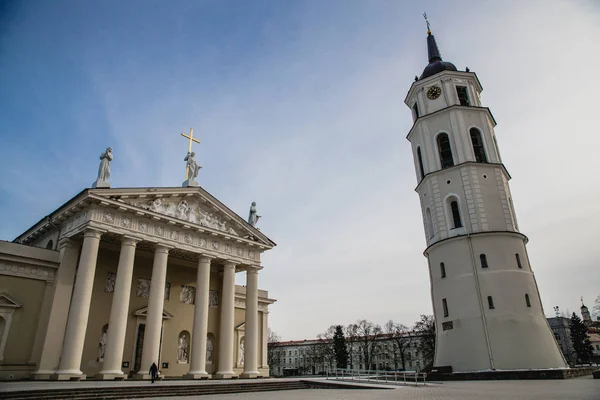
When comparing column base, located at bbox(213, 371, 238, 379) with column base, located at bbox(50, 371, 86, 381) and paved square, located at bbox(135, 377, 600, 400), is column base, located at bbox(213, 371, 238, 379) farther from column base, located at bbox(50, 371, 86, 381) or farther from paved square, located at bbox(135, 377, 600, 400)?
paved square, located at bbox(135, 377, 600, 400)

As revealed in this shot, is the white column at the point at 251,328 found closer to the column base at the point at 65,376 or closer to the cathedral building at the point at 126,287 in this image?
the cathedral building at the point at 126,287

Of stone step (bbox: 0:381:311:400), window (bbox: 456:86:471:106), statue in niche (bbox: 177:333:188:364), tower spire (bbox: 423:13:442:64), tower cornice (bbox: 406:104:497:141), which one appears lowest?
stone step (bbox: 0:381:311:400)

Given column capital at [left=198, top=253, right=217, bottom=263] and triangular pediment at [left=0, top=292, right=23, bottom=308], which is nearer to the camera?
triangular pediment at [left=0, top=292, right=23, bottom=308]

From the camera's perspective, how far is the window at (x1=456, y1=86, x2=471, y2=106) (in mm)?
32031

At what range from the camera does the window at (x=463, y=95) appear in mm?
32031

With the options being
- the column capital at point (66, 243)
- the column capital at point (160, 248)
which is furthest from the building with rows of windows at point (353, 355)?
the column capital at point (66, 243)

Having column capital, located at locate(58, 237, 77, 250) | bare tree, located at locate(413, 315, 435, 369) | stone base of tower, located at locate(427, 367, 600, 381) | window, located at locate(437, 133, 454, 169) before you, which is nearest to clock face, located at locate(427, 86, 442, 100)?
window, located at locate(437, 133, 454, 169)

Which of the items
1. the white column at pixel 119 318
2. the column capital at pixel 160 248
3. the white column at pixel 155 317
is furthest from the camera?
the column capital at pixel 160 248

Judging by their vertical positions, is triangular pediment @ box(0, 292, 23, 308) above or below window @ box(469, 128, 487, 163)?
below

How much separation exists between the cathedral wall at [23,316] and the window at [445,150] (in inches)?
1073

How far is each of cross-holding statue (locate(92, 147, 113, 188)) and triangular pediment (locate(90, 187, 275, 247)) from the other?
3.53 ft

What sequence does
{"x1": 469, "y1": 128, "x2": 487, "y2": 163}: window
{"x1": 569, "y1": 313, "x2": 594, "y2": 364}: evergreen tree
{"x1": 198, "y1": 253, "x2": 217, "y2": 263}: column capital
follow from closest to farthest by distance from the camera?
{"x1": 198, "y1": 253, "x2": 217, "y2": 263}: column capital, {"x1": 469, "y1": 128, "x2": 487, "y2": 163}: window, {"x1": 569, "y1": 313, "x2": 594, "y2": 364}: evergreen tree

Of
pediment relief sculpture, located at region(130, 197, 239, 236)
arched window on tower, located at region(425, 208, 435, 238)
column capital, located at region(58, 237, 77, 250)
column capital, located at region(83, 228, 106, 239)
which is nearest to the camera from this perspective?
column capital, located at region(83, 228, 106, 239)

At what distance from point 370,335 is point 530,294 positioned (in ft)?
209
